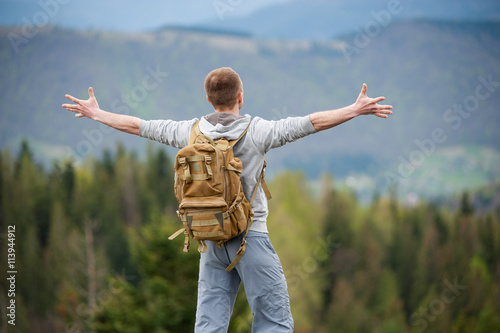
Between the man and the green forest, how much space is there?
174ft

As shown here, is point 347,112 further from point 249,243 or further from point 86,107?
point 86,107

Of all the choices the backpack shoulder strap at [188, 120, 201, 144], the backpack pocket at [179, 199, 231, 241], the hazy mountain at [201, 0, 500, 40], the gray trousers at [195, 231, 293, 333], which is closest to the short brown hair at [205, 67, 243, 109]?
the backpack shoulder strap at [188, 120, 201, 144]

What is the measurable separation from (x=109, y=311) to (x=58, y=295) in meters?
34.1

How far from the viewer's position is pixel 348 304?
7050cm

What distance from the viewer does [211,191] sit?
3840 millimetres

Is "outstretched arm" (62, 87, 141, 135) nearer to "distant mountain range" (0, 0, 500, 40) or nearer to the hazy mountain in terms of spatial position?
"distant mountain range" (0, 0, 500, 40)

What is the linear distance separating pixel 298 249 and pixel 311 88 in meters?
95.2

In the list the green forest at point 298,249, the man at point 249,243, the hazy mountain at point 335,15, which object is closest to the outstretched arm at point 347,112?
the man at point 249,243

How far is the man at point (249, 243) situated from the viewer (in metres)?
3.94

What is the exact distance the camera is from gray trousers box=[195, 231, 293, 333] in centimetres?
398

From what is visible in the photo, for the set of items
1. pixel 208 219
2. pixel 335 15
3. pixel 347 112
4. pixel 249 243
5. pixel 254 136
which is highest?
pixel 335 15

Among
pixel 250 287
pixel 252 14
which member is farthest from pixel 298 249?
pixel 252 14

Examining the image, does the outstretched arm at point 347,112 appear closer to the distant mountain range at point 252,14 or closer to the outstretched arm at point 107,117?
the outstretched arm at point 107,117

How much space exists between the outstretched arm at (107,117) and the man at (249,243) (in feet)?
1.58
